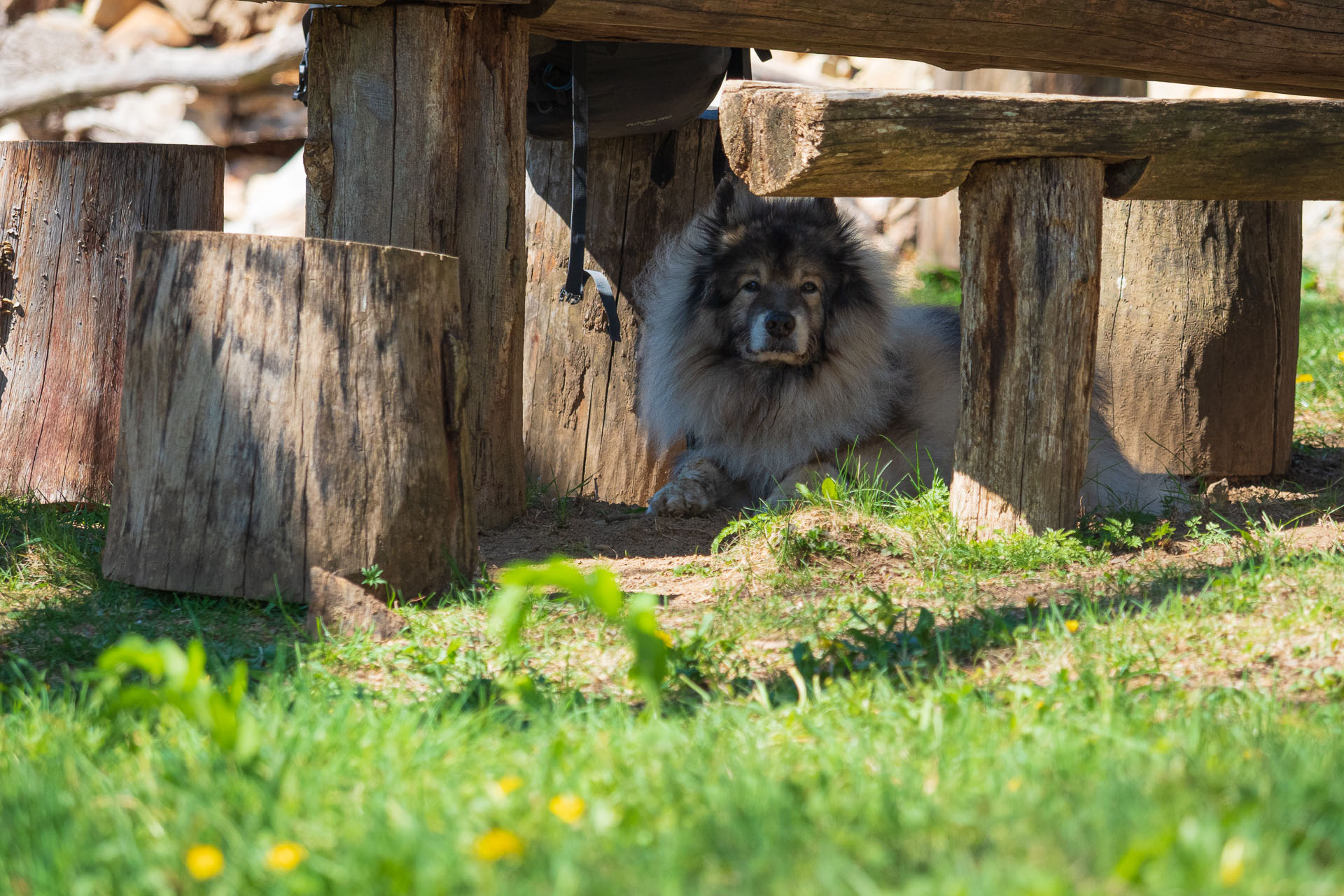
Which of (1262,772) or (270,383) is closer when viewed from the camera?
(1262,772)

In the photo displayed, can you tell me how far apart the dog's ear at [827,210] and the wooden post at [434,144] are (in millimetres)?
1328

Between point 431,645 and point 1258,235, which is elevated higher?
point 1258,235

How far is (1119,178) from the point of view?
144 inches

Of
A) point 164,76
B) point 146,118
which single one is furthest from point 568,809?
point 146,118

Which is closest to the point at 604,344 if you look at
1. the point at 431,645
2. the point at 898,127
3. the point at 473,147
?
the point at 473,147

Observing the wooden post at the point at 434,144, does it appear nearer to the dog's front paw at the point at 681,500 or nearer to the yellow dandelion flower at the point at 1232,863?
the dog's front paw at the point at 681,500

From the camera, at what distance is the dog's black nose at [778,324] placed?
4543 millimetres

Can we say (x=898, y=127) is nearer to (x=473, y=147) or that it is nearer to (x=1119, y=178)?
(x=1119, y=178)

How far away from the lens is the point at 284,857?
1.48 metres

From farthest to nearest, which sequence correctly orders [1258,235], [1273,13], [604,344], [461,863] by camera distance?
[604,344] < [1258,235] < [1273,13] < [461,863]

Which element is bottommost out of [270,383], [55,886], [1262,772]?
[55,886]

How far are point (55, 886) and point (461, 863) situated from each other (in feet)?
1.77

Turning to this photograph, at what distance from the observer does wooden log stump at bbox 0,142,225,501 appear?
4371 millimetres

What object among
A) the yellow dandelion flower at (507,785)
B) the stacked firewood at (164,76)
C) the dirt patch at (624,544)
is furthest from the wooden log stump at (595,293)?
the stacked firewood at (164,76)
